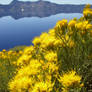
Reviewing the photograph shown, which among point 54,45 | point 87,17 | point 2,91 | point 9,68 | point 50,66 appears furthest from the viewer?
point 9,68

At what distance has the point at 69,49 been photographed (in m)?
2.73

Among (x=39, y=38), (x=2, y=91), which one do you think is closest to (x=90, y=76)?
(x=39, y=38)

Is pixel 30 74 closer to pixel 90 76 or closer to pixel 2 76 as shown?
pixel 90 76

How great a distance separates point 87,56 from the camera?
289cm

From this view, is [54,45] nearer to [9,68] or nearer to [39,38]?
[39,38]

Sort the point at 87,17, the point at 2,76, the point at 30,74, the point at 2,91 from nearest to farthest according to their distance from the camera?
the point at 30,74, the point at 87,17, the point at 2,91, the point at 2,76

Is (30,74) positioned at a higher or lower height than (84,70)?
higher

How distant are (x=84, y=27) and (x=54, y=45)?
1.82 ft

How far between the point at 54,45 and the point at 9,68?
228 centimetres

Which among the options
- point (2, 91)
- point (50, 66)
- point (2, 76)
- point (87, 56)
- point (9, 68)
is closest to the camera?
point (50, 66)

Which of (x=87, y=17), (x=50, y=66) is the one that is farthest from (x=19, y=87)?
(x=87, y=17)

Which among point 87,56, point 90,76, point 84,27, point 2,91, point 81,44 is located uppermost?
point 84,27

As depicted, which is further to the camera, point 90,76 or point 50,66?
point 90,76

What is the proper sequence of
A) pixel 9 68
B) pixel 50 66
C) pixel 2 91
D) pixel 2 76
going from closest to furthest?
pixel 50 66, pixel 2 91, pixel 2 76, pixel 9 68
